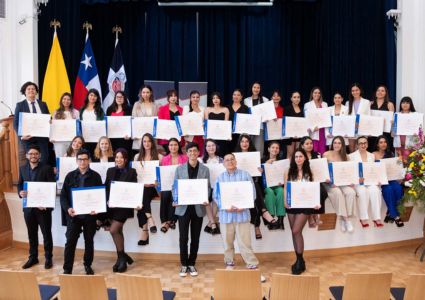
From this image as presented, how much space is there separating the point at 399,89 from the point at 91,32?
685cm

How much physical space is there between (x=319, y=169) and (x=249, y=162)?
1024 mm

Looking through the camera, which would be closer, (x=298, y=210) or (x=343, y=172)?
(x=298, y=210)

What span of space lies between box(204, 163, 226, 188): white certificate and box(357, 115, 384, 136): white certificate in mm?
2554

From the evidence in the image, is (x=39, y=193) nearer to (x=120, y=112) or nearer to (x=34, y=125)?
(x=34, y=125)

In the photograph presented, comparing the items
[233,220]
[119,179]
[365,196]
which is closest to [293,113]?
[365,196]

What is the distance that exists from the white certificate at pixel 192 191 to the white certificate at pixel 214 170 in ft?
1.64

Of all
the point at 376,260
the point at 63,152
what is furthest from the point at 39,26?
the point at 376,260

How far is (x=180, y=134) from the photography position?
7262mm

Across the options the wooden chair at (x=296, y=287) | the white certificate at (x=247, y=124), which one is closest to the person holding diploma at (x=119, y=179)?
the white certificate at (x=247, y=124)

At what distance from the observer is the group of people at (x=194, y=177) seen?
6246 mm

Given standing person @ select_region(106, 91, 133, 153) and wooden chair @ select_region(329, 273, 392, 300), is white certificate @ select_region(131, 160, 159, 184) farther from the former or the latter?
wooden chair @ select_region(329, 273, 392, 300)

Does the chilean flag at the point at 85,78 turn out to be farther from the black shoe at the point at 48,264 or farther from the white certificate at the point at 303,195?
the white certificate at the point at 303,195

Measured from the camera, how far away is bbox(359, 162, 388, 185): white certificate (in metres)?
7.15

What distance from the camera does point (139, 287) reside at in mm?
3758
